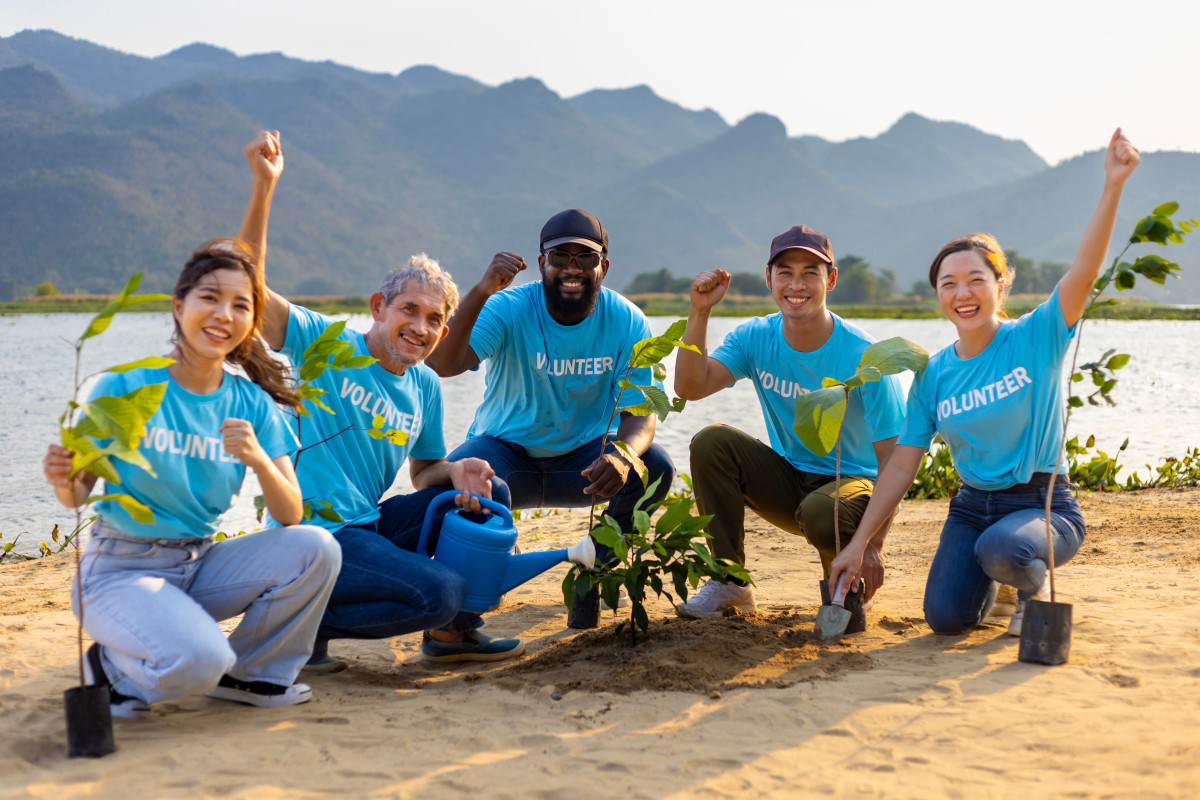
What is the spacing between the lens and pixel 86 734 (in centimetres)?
228

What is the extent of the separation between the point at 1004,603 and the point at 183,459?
10.6ft

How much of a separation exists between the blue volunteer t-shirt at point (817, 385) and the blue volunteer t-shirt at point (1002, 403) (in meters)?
0.38

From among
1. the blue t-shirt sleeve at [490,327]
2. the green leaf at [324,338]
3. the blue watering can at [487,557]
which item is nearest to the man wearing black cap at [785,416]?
the blue watering can at [487,557]

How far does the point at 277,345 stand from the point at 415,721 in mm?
1520

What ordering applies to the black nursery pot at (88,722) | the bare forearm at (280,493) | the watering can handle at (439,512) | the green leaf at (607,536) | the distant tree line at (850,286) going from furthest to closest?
1. the distant tree line at (850,286)
2. the watering can handle at (439,512)
3. the green leaf at (607,536)
4. the bare forearm at (280,493)
5. the black nursery pot at (88,722)

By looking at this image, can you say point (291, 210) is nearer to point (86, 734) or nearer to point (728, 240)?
point (728, 240)

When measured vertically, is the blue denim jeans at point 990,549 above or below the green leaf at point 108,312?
below

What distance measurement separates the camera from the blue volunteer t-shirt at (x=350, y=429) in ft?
10.4

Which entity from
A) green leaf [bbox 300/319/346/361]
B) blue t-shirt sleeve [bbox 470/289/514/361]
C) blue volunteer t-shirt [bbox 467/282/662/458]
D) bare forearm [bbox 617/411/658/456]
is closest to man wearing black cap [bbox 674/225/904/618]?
bare forearm [bbox 617/411/658/456]

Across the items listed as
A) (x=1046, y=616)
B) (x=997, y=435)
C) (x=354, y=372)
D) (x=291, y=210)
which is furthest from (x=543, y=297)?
(x=291, y=210)

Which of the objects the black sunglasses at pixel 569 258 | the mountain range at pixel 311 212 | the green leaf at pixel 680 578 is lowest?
the green leaf at pixel 680 578

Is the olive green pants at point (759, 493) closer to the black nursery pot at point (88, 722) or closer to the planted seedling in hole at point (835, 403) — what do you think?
the planted seedling in hole at point (835, 403)

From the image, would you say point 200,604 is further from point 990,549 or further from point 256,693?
point 990,549

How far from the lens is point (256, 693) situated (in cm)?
274
